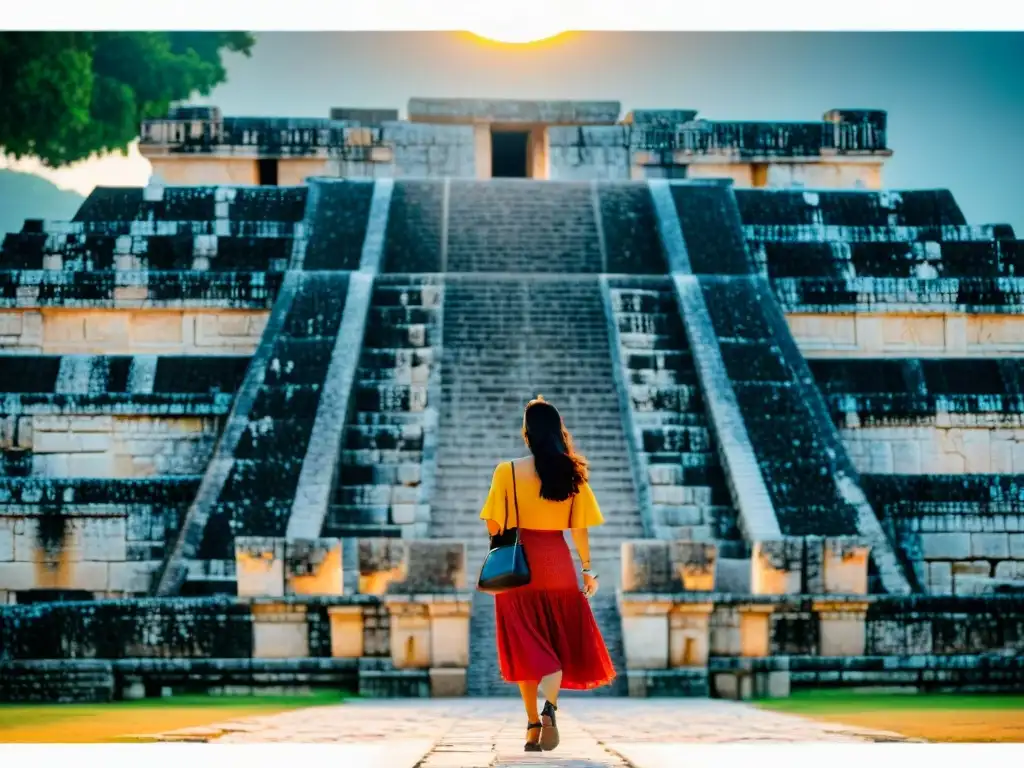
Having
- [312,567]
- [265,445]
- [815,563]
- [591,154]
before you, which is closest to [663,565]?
[815,563]

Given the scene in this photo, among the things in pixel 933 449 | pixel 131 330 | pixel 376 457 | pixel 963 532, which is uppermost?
pixel 131 330

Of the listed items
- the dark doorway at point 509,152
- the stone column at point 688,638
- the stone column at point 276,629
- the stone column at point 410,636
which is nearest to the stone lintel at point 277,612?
the stone column at point 276,629

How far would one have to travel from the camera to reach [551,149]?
79.6 ft

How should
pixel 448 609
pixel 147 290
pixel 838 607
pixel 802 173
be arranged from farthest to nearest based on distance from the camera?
pixel 802 173, pixel 147 290, pixel 838 607, pixel 448 609

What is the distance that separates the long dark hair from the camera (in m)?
8.05

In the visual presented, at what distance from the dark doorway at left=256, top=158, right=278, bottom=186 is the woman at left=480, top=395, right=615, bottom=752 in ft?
54.1

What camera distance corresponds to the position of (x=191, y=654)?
471 inches

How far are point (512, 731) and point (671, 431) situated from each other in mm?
6920

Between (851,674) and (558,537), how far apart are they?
15.0 ft

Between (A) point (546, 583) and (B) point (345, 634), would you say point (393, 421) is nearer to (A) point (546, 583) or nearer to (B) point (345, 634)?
(B) point (345, 634)

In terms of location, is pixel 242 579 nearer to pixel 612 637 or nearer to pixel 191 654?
pixel 191 654

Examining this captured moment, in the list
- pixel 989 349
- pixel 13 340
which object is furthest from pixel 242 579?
pixel 989 349

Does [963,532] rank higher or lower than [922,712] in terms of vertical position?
higher

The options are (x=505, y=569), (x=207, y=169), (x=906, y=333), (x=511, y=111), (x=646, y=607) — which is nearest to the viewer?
(x=505, y=569)
